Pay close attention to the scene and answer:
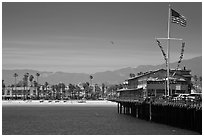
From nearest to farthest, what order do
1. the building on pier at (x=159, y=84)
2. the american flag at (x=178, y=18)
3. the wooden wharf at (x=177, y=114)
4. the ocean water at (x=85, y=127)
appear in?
the wooden wharf at (x=177, y=114) → the ocean water at (x=85, y=127) → the american flag at (x=178, y=18) → the building on pier at (x=159, y=84)

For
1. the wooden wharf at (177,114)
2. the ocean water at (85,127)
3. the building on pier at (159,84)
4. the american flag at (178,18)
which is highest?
the american flag at (178,18)

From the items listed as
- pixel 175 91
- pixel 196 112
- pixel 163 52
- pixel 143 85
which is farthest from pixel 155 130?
pixel 143 85

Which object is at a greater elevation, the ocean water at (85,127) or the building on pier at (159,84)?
the building on pier at (159,84)

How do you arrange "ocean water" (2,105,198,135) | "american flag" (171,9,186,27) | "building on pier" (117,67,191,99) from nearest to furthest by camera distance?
1. "ocean water" (2,105,198,135)
2. "american flag" (171,9,186,27)
3. "building on pier" (117,67,191,99)

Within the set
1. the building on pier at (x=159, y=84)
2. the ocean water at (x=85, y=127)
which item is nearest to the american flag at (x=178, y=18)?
the ocean water at (x=85, y=127)

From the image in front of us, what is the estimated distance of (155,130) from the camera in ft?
178

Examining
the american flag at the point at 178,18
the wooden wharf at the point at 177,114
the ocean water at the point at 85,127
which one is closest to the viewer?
the wooden wharf at the point at 177,114

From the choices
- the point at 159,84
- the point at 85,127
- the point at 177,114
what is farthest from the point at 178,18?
the point at 159,84

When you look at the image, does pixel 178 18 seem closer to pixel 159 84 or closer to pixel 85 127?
pixel 85 127

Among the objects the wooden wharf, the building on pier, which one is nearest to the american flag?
the wooden wharf

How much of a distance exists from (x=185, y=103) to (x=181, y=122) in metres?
9.57

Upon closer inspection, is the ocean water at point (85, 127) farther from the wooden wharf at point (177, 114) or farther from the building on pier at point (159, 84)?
the building on pier at point (159, 84)

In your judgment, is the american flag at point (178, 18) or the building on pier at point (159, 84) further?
the building on pier at point (159, 84)

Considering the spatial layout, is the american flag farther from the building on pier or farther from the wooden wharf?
the building on pier
